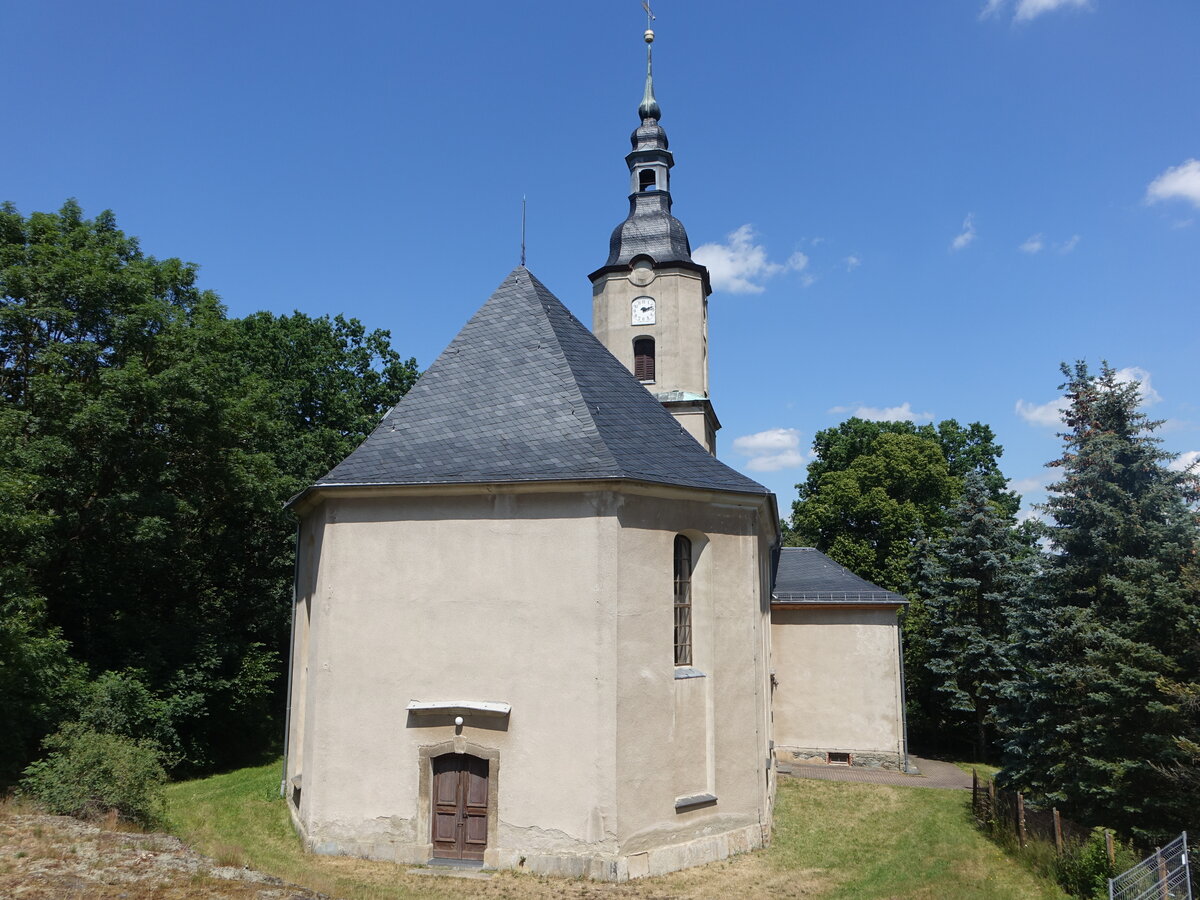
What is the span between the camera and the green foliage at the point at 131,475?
17.6 meters

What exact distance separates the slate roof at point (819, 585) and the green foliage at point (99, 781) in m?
16.2

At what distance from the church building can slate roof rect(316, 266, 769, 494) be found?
50 millimetres

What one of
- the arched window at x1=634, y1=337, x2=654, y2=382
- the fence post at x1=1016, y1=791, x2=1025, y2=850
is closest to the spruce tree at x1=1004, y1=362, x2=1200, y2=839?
the fence post at x1=1016, y1=791, x2=1025, y2=850

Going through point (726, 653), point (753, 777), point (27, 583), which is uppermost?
point (27, 583)

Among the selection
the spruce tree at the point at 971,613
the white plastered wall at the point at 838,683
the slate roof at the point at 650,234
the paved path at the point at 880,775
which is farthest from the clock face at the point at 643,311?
the paved path at the point at 880,775

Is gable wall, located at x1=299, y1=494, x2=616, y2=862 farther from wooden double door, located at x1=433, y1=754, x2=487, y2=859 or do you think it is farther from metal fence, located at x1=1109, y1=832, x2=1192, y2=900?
metal fence, located at x1=1109, y1=832, x2=1192, y2=900

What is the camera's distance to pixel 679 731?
12.9m

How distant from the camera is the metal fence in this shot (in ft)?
33.5

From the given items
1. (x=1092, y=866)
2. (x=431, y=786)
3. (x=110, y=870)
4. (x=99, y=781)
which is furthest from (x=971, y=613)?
(x=110, y=870)

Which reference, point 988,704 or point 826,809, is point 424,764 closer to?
point 826,809

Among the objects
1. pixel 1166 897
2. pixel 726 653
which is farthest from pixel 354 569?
pixel 1166 897

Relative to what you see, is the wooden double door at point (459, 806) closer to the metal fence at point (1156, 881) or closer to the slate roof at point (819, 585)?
the metal fence at point (1156, 881)

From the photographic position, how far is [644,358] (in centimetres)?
2598

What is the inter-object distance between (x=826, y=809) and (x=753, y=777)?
4423 millimetres
